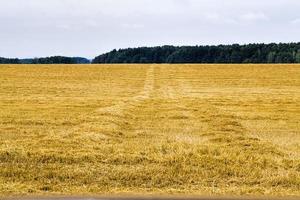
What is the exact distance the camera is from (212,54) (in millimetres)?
164125

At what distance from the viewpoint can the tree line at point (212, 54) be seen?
148500 millimetres

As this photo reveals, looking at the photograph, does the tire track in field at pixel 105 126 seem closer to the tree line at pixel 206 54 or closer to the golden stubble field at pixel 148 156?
the golden stubble field at pixel 148 156

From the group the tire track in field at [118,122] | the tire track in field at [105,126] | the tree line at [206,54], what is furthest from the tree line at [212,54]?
the tire track in field at [105,126]

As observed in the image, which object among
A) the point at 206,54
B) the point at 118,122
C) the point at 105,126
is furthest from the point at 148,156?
the point at 206,54

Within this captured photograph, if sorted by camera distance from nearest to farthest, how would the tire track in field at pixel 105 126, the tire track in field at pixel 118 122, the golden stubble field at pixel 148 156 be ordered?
1. the golden stubble field at pixel 148 156
2. the tire track in field at pixel 105 126
3. the tire track in field at pixel 118 122

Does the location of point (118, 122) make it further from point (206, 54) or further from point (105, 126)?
point (206, 54)

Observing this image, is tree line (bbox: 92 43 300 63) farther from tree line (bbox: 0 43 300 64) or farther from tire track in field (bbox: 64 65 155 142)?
tire track in field (bbox: 64 65 155 142)

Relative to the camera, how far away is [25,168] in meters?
12.4

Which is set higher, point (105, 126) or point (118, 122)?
point (105, 126)

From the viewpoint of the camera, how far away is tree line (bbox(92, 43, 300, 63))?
148500 millimetres

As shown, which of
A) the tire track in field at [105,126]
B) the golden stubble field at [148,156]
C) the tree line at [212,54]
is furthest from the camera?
the tree line at [212,54]

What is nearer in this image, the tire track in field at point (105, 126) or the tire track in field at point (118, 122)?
the tire track in field at point (105, 126)

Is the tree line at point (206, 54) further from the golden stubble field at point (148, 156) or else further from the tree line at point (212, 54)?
the golden stubble field at point (148, 156)

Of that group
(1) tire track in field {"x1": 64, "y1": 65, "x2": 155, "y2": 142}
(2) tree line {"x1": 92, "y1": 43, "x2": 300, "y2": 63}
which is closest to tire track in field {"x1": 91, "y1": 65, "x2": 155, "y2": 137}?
(1) tire track in field {"x1": 64, "y1": 65, "x2": 155, "y2": 142}
